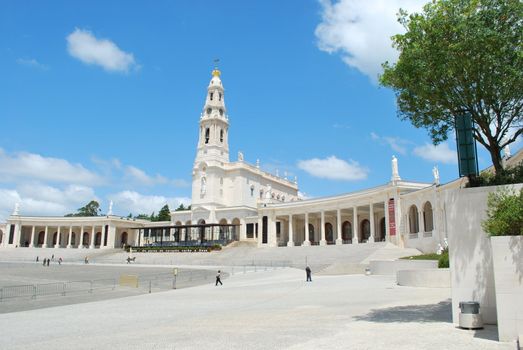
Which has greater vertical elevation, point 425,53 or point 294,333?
point 425,53

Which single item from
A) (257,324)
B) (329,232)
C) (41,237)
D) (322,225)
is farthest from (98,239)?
(257,324)

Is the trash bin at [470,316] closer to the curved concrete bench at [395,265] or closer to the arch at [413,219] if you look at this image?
the curved concrete bench at [395,265]

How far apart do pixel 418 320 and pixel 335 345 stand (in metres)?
4.33

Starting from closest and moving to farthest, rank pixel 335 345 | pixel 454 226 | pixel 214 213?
pixel 335 345, pixel 454 226, pixel 214 213

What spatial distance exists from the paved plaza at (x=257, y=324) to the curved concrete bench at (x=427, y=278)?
1.32 m

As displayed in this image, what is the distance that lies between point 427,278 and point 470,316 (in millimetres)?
13047

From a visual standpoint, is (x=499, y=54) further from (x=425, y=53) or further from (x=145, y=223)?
A: (x=145, y=223)

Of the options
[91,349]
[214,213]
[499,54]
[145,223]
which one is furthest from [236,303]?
[145,223]

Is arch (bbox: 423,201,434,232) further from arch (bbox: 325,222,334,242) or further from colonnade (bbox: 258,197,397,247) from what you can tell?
A: arch (bbox: 325,222,334,242)

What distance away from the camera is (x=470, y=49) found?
13.5m

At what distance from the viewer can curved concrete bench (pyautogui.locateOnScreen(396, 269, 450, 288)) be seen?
76.1 ft

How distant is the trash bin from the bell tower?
70.0m

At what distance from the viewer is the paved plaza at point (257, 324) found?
34.6 feet

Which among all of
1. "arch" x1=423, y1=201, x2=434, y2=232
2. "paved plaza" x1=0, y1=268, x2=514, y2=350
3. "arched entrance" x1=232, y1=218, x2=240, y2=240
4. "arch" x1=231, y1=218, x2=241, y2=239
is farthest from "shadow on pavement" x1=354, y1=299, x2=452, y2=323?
"arch" x1=231, y1=218, x2=241, y2=239
